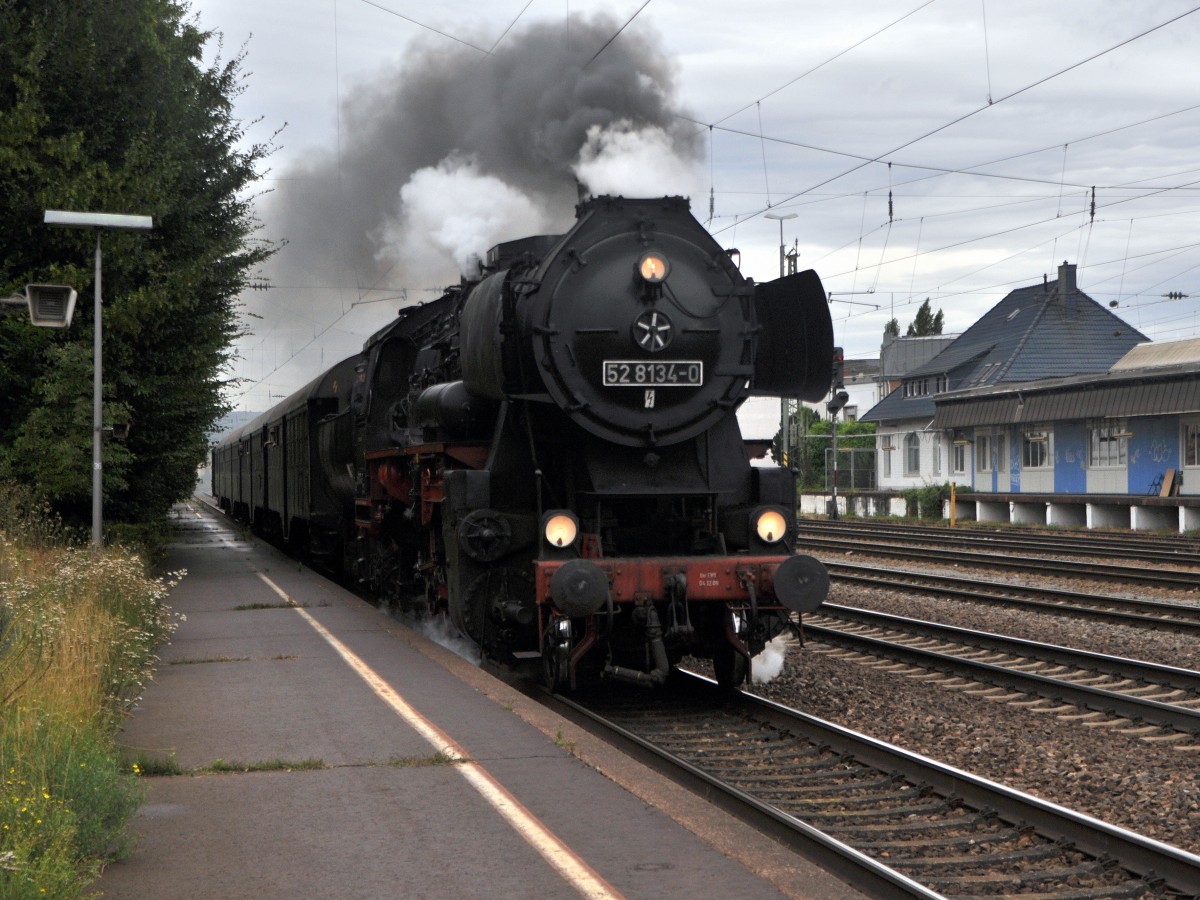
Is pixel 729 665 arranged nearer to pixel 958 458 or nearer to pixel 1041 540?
pixel 1041 540

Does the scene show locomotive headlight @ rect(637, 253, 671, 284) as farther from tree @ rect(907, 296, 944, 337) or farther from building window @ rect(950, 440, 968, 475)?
tree @ rect(907, 296, 944, 337)

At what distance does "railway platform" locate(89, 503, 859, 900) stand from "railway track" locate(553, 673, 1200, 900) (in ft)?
0.88

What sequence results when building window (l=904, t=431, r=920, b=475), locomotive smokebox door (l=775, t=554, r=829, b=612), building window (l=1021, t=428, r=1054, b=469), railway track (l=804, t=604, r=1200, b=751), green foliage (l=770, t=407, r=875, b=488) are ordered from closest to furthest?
1. railway track (l=804, t=604, r=1200, b=751)
2. locomotive smokebox door (l=775, t=554, r=829, b=612)
3. building window (l=1021, t=428, r=1054, b=469)
4. building window (l=904, t=431, r=920, b=475)
5. green foliage (l=770, t=407, r=875, b=488)

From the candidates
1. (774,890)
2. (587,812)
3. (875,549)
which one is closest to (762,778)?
(587,812)

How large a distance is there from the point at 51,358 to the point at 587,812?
504 inches

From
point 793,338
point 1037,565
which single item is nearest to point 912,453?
point 1037,565

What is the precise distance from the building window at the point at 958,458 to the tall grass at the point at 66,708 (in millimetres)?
32752

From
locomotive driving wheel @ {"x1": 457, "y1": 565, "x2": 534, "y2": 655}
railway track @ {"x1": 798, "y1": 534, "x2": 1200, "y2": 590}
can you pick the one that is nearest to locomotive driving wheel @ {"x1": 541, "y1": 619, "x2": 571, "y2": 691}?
locomotive driving wheel @ {"x1": 457, "y1": 565, "x2": 534, "y2": 655}

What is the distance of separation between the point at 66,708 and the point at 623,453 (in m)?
3.92

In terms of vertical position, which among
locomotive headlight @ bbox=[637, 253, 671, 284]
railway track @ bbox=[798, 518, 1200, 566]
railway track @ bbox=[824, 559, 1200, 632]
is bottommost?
railway track @ bbox=[824, 559, 1200, 632]

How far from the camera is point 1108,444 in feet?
105

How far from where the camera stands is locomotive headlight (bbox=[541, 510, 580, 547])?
8.10m

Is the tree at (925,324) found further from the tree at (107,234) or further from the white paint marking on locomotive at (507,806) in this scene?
the white paint marking on locomotive at (507,806)

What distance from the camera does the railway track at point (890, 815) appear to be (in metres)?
4.86
